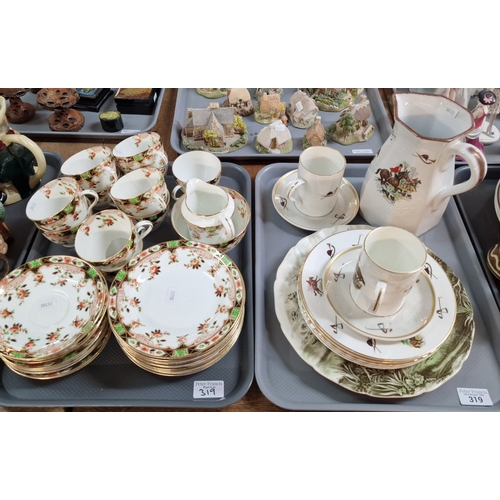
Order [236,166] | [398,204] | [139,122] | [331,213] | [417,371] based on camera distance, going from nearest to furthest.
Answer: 1. [417,371]
2. [398,204]
3. [331,213]
4. [236,166]
5. [139,122]

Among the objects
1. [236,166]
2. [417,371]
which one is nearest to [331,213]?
[236,166]

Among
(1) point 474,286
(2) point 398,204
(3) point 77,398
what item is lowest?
(3) point 77,398

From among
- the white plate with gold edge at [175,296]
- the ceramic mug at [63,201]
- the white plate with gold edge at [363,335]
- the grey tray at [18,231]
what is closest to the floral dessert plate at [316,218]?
the white plate with gold edge at [363,335]

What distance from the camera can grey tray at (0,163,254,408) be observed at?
0.77 metres

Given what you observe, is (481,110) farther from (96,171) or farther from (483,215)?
(96,171)

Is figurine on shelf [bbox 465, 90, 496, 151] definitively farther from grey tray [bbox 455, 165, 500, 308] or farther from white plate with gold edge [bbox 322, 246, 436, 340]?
white plate with gold edge [bbox 322, 246, 436, 340]

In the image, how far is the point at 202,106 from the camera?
1410 millimetres

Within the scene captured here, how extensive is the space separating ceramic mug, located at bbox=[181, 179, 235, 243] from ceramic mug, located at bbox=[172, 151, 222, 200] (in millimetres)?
109

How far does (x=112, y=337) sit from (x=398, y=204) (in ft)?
2.18

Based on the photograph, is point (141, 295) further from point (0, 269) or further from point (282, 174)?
point (282, 174)

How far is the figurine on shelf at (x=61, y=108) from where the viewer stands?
1.28m

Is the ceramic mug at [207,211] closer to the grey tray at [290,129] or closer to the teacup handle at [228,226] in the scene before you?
the teacup handle at [228,226]

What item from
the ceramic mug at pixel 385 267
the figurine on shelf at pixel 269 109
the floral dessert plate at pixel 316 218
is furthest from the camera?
the figurine on shelf at pixel 269 109

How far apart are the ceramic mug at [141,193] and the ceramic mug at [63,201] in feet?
0.22
